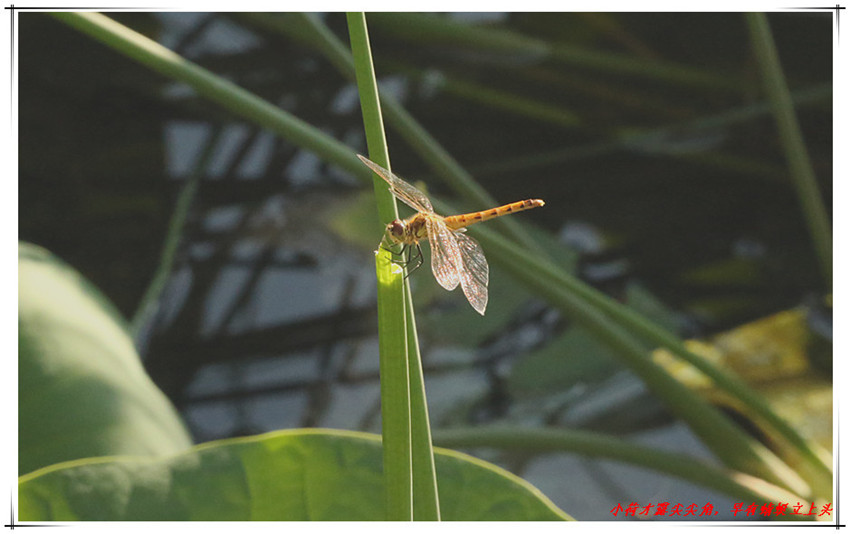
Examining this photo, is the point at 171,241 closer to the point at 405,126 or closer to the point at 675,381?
the point at 405,126

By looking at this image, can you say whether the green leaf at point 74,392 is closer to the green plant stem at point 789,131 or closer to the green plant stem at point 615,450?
the green plant stem at point 615,450

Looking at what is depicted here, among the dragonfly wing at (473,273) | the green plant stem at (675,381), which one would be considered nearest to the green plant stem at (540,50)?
the green plant stem at (675,381)

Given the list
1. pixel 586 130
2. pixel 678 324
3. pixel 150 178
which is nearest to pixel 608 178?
pixel 586 130

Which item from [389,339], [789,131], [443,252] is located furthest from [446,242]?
[789,131]

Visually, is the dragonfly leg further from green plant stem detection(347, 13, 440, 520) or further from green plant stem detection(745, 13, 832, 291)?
green plant stem detection(745, 13, 832, 291)

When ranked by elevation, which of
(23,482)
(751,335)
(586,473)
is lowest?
(23,482)
